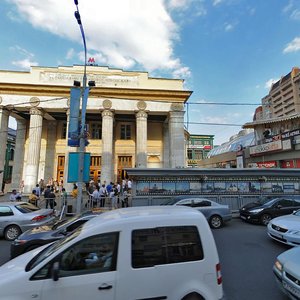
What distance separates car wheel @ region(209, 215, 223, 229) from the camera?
10727 mm

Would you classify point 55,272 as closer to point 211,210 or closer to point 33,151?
point 211,210

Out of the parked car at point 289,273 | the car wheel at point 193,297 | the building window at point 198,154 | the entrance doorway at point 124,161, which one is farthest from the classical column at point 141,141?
the building window at point 198,154

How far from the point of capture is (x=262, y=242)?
8.03 meters

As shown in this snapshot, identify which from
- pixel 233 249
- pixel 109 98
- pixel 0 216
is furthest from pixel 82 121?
pixel 109 98

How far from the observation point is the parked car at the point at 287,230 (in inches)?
266

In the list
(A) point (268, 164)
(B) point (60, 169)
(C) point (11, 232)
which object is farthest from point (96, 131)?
(A) point (268, 164)

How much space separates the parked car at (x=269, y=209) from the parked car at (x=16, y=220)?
377 inches

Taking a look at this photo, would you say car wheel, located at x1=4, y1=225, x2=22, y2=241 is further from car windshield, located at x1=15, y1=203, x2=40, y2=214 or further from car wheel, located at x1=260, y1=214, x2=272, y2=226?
car wheel, located at x1=260, y1=214, x2=272, y2=226

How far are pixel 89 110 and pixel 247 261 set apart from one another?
21027 millimetres

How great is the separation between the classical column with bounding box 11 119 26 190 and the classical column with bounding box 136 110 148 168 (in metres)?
13.5

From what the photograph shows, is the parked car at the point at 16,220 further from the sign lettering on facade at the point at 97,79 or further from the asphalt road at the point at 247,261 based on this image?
the sign lettering on facade at the point at 97,79

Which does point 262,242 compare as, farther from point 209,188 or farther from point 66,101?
point 66,101

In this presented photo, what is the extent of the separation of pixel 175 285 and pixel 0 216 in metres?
9.10

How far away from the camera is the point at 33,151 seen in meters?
22.6
